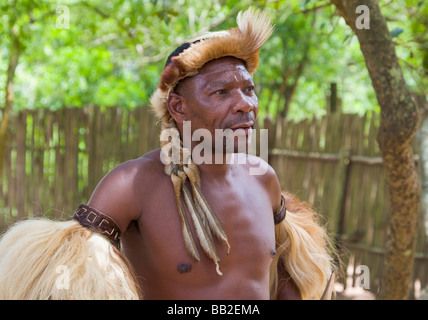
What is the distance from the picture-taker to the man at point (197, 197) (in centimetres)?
194

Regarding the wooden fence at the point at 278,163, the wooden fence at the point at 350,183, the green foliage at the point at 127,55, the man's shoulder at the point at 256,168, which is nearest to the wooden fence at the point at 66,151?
the wooden fence at the point at 278,163

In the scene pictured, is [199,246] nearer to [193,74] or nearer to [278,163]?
[193,74]

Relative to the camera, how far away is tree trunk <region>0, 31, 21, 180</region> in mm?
6455

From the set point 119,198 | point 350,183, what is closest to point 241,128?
point 119,198

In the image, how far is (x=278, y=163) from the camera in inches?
241

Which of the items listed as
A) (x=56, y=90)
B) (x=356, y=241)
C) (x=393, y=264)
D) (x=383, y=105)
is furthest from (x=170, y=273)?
(x=56, y=90)

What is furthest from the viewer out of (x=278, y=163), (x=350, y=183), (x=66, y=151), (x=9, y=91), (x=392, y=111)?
(x=66, y=151)

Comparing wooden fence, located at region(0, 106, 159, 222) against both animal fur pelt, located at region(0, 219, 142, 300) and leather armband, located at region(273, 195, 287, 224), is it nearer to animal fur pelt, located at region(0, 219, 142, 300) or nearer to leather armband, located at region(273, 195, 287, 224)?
leather armband, located at region(273, 195, 287, 224)

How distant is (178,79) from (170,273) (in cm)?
70

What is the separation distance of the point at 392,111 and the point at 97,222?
67.8 inches

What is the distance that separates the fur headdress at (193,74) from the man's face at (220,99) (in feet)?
0.13

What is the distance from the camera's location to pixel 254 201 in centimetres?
217
